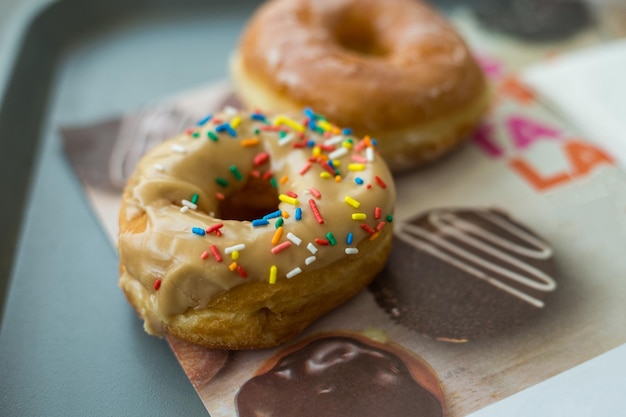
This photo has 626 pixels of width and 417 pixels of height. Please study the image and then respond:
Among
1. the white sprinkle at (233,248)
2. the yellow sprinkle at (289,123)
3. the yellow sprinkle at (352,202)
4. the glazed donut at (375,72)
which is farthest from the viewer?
the glazed donut at (375,72)

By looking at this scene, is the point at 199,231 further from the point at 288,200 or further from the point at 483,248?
the point at 483,248

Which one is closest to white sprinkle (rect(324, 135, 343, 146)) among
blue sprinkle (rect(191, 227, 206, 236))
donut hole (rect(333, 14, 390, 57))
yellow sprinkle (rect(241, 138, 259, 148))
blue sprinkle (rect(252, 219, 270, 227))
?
yellow sprinkle (rect(241, 138, 259, 148))

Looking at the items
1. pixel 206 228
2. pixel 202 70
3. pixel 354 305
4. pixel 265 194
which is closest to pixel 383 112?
pixel 265 194

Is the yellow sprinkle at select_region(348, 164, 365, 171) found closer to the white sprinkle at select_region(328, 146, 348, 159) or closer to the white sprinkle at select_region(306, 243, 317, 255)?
the white sprinkle at select_region(328, 146, 348, 159)

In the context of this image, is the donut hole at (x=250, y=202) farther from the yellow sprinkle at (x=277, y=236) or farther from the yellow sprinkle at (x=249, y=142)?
the yellow sprinkle at (x=277, y=236)

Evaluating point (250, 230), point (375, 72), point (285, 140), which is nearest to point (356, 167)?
point (285, 140)

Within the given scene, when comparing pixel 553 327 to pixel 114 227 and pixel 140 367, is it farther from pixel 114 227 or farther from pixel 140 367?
pixel 114 227

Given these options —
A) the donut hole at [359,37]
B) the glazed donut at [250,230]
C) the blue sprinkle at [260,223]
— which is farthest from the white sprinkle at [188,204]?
the donut hole at [359,37]
